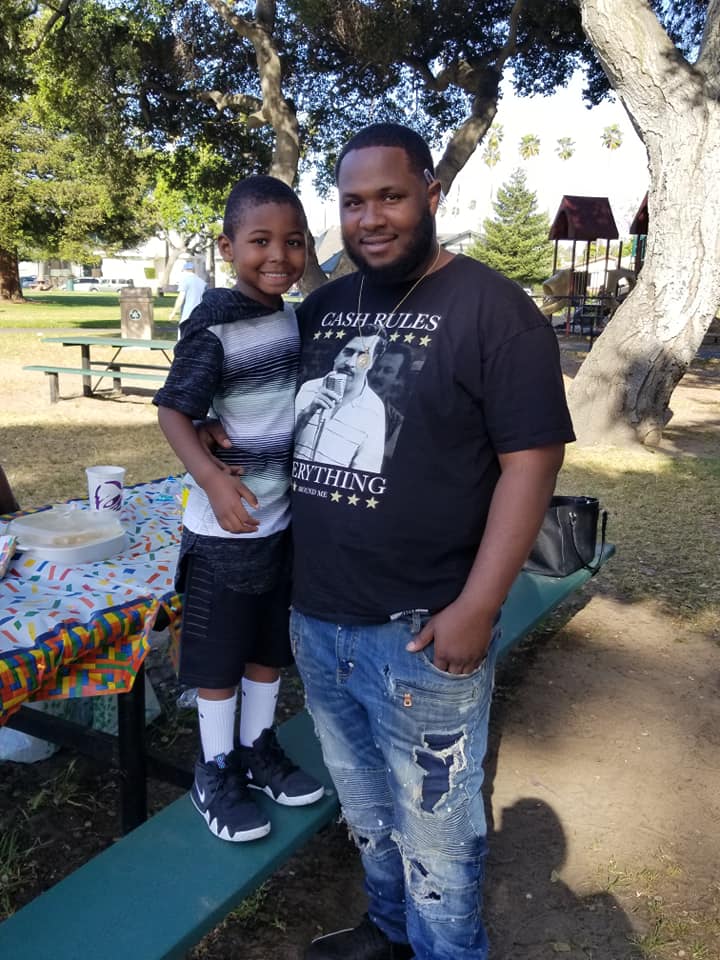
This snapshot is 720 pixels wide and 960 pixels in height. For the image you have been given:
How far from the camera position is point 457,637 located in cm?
149

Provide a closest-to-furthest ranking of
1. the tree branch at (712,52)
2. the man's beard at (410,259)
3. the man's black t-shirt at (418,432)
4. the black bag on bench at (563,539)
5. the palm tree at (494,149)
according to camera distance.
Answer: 1. the man's black t-shirt at (418,432)
2. the man's beard at (410,259)
3. the black bag on bench at (563,539)
4. the tree branch at (712,52)
5. the palm tree at (494,149)

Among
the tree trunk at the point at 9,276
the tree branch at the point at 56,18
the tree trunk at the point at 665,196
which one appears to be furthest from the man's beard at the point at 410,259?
the tree trunk at the point at 9,276

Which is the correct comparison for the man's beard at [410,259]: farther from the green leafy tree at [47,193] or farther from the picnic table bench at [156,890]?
the green leafy tree at [47,193]

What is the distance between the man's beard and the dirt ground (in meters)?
1.31

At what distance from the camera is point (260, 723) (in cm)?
206

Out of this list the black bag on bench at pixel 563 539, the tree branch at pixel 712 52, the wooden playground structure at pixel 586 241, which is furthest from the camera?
the wooden playground structure at pixel 586 241

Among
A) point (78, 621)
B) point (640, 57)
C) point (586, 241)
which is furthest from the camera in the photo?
point (586, 241)

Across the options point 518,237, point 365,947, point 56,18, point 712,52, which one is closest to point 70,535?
point 365,947

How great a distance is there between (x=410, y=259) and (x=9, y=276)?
3878 cm

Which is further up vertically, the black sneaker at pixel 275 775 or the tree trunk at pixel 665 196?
the tree trunk at pixel 665 196

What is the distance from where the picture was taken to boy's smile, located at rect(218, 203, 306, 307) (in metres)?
1.74

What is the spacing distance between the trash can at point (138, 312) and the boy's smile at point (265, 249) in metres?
13.7

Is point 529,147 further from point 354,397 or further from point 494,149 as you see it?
point 354,397

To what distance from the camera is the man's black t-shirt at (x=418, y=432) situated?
56.4 inches
